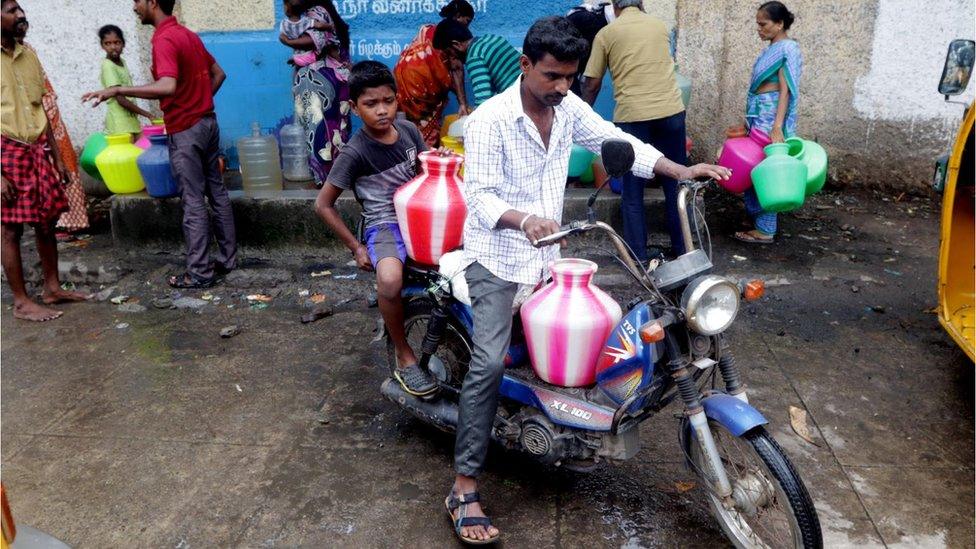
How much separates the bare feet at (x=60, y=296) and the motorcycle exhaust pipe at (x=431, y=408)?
10.2ft

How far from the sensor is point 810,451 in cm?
346

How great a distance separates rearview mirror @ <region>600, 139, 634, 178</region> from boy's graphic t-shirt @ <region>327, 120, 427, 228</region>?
143 cm

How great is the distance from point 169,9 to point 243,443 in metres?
3.33

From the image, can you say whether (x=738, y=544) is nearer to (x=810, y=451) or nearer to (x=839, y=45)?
(x=810, y=451)

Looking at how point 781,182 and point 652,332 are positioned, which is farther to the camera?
point 781,182

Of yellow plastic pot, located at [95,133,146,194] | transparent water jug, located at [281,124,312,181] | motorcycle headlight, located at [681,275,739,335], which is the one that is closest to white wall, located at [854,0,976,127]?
transparent water jug, located at [281,124,312,181]

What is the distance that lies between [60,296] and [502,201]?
4080 mm

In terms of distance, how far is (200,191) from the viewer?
5.82 metres

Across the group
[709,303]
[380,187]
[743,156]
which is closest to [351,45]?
[743,156]

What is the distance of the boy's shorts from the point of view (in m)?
3.46

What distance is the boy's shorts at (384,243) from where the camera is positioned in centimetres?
346

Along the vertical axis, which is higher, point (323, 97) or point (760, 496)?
point (323, 97)

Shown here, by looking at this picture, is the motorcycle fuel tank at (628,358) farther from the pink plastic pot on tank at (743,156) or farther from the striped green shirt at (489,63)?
the striped green shirt at (489,63)

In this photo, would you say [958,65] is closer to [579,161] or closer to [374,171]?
[374,171]
